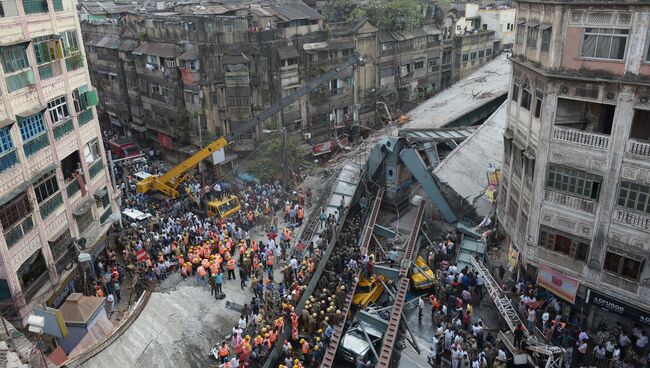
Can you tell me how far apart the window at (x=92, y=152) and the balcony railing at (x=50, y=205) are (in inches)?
133

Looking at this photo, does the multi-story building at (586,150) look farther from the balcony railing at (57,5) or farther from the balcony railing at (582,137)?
the balcony railing at (57,5)

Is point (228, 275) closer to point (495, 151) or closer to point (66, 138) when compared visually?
point (66, 138)

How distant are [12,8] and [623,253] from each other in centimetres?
2829

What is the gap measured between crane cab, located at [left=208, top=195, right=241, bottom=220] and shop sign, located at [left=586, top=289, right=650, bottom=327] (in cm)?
2254

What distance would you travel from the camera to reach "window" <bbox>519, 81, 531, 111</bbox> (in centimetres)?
2469

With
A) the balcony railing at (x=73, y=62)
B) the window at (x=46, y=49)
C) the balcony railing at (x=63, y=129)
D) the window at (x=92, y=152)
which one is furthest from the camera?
the window at (x=92, y=152)

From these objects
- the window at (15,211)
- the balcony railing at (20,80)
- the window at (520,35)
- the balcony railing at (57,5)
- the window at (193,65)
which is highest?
the balcony railing at (57,5)

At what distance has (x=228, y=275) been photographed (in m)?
29.0

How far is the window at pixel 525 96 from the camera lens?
24688 mm

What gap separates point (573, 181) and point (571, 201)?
3.07 feet

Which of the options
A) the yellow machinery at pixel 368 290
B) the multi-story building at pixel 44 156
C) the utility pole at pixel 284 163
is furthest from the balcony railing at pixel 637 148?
the multi-story building at pixel 44 156

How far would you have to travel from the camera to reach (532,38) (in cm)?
2375

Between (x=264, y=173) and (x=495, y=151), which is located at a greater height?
(x=495, y=151)

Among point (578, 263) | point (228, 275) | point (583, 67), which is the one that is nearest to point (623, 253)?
point (578, 263)
